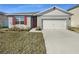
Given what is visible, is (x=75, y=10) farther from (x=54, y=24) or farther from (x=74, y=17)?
(x=54, y=24)

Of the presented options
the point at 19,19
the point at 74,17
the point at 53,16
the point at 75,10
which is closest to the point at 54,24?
the point at 53,16

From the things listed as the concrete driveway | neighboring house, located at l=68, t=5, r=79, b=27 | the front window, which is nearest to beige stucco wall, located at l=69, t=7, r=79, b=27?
neighboring house, located at l=68, t=5, r=79, b=27

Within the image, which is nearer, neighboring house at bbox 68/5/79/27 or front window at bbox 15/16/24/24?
neighboring house at bbox 68/5/79/27

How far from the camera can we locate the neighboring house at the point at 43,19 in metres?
5.23

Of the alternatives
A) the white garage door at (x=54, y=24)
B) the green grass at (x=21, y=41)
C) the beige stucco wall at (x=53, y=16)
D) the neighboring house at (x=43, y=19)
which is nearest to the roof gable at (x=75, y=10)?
the neighboring house at (x=43, y=19)

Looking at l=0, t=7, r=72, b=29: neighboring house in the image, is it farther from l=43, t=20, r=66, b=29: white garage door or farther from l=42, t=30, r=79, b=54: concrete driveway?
l=42, t=30, r=79, b=54: concrete driveway

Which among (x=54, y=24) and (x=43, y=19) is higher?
(x=43, y=19)

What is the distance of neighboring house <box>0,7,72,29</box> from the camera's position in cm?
523

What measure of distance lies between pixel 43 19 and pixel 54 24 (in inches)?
20.6

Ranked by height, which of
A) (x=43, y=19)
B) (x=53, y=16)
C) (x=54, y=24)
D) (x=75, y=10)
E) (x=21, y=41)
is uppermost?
(x=75, y=10)

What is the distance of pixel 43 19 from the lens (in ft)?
17.7

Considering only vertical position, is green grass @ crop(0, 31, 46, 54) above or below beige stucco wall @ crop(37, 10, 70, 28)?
below

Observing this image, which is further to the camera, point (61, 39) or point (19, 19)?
point (19, 19)
